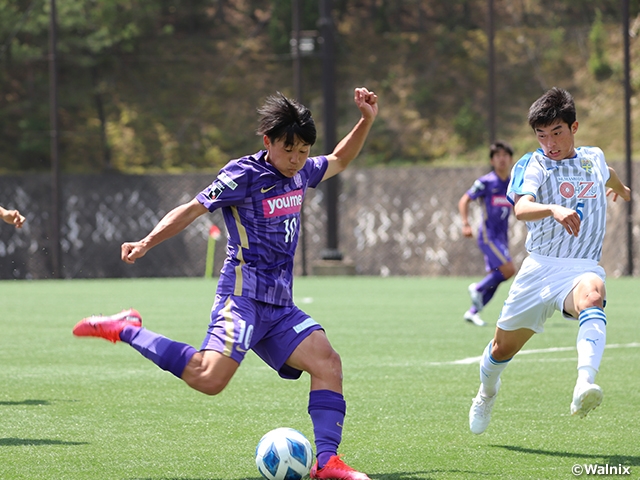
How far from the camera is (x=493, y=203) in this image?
1252cm

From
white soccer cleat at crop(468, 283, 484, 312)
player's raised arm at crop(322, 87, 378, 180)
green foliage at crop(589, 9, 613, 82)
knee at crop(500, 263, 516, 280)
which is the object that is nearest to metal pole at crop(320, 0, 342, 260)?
green foliage at crop(589, 9, 613, 82)

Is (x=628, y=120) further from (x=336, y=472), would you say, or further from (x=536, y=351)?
(x=336, y=472)

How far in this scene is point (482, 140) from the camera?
107ft

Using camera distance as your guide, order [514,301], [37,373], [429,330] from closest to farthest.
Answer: [514,301], [37,373], [429,330]

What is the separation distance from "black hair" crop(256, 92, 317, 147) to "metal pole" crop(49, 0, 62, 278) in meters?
22.2

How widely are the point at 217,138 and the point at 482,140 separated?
9.05 metres

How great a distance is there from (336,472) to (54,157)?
76.2 feet

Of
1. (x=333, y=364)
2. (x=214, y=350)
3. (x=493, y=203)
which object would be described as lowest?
(x=333, y=364)

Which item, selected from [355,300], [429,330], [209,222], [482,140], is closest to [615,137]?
[482,140]

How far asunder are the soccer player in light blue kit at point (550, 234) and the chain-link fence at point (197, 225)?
19962 millimetres

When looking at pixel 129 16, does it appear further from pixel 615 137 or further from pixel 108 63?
pixel 615 137

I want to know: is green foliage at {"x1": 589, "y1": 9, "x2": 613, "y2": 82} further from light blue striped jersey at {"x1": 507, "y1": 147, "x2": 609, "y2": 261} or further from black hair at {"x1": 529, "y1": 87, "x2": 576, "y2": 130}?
black hair at {"x1": 529, "y1": 87, "x2": 576, "y2": 130}

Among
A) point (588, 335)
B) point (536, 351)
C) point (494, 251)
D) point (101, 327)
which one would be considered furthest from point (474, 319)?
point (101, 327)

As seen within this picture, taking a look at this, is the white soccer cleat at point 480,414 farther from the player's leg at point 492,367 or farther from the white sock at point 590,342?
the white sock at point 590,342
